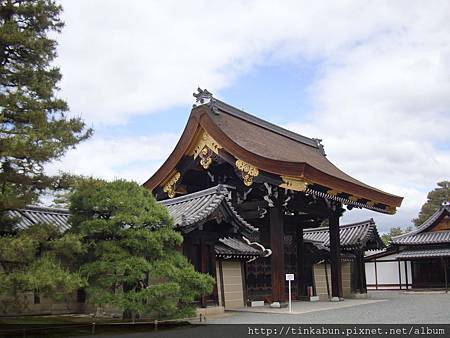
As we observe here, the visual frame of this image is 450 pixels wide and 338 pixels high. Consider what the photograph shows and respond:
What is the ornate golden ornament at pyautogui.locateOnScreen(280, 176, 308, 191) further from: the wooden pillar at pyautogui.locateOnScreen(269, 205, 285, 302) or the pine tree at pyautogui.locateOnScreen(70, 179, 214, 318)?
the pine tree at pyautogui.locateOnScreen(70, 179, 214, 318)

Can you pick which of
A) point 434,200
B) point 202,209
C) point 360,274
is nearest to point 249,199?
point 202,209

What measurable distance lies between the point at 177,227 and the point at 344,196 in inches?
344

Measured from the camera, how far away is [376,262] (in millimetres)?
36844

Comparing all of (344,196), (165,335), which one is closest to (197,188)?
(344,196)

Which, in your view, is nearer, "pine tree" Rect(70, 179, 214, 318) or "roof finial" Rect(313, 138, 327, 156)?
"pine tree" Rect(70, 179, 214, 318)

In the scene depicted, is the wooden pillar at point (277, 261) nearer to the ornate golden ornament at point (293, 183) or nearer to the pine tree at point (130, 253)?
the ornate golden ornament at point (293, 183)

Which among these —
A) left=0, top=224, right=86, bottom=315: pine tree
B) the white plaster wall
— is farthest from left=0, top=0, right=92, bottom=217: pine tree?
the white plaster wall

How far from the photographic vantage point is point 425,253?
31.3 m

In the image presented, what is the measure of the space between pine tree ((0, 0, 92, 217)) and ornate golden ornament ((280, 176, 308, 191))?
7615 millimetres

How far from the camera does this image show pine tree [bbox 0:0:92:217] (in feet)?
34.8

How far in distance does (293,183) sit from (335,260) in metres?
6.12

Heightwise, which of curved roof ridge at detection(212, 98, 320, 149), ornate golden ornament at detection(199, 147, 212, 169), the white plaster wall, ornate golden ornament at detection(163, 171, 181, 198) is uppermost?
curved roof ridge at detection(212, 98, 320, 149)

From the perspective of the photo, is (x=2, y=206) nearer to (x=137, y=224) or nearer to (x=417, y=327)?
(x=137, y=224)

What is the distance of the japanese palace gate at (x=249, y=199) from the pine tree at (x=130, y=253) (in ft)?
5.64
